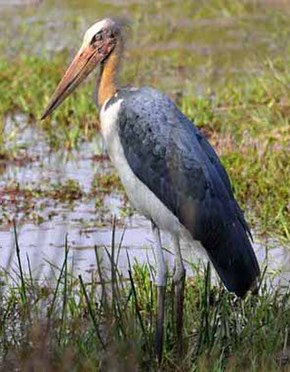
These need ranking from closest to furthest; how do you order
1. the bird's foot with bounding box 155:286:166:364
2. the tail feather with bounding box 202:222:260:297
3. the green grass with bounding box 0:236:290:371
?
the green grass with bounding box 0:236:290:371, the bird's foot with bounding box 155:286:166:364, the tail feather with bounding box 202:222:260:297

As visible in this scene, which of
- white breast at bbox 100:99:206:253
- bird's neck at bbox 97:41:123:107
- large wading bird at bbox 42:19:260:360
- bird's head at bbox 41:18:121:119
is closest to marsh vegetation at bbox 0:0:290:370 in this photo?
large wading bird at bbox 42:19:260:360

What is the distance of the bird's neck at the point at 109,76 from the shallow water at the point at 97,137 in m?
0.59

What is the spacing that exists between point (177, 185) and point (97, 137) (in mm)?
3493

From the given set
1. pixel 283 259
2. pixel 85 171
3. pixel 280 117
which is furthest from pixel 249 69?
pixel 283 259

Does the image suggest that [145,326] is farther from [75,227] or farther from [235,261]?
[75,227]

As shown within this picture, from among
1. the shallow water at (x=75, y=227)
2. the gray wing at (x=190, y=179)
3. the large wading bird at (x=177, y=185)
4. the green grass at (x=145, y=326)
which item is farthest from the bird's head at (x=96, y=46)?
the green grass at (x=145, y=326)

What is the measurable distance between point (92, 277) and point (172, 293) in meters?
0.59

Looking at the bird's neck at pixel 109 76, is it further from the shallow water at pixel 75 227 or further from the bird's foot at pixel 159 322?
the bird's foot at pixel 159 322

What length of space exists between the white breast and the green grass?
260mm

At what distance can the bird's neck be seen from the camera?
5.56 m

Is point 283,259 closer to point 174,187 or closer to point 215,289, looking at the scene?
point 215,289

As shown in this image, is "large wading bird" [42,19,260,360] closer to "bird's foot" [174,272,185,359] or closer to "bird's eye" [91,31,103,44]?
"bird's foot" [174,272,185,359]

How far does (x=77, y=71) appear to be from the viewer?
5848mm

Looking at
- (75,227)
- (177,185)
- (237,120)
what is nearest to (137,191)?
(177,185)
